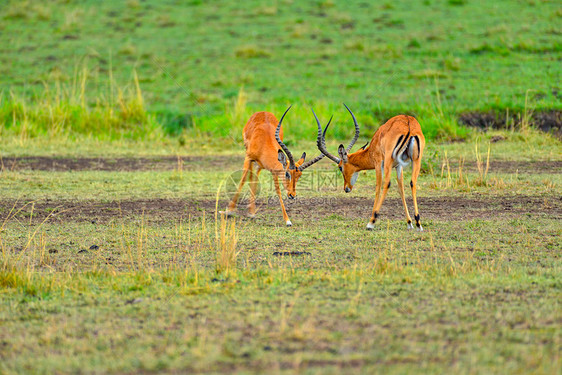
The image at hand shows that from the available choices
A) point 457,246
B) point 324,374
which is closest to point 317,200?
point 457,246

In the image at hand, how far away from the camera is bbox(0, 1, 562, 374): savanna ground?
14.1 feet

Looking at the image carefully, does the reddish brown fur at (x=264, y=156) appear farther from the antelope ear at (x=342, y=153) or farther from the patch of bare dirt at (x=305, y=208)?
the antelope ear at (x=342, y=153)

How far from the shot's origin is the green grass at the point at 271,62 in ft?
51.6

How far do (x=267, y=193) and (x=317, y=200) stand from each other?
966 mm

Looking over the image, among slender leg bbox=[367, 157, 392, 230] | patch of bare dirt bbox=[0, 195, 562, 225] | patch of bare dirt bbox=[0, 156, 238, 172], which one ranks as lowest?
patch of bare dirt bbox=[0, 156, 238, 172]

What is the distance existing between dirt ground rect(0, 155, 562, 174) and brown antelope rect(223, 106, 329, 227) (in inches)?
109

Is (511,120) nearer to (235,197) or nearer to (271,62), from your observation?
(271,62)

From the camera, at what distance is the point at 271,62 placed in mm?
20594

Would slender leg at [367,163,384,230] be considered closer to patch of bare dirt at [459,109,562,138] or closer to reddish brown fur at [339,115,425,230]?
reddish brown fur at [339,115,425,230]

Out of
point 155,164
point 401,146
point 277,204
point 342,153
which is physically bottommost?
point 155,164

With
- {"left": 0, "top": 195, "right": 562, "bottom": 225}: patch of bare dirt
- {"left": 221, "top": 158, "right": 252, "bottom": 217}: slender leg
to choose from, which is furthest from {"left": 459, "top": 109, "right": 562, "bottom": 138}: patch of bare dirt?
{"left": 221, "top": 158, "right": 252, "bottom": 217}: slender leg

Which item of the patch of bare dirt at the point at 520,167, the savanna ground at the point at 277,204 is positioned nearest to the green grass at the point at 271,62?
the savanna ground at the point at 277,204

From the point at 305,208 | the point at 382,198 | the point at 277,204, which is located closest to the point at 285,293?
the point at 382,198

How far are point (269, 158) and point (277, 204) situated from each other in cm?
108
